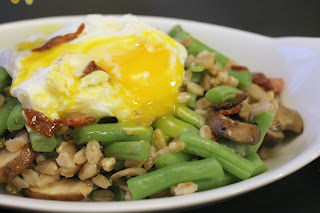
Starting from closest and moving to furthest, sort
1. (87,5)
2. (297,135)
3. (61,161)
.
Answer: (61,161)
(297,135)
(87,5)

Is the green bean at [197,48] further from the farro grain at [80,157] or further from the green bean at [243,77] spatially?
the farro grain at [80,157]

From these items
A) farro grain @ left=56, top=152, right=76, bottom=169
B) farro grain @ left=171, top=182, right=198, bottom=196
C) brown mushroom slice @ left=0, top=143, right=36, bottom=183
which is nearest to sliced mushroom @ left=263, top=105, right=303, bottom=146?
farro grain @ left=171, top=182, right=198, bottom=196

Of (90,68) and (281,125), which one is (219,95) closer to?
(281,125)

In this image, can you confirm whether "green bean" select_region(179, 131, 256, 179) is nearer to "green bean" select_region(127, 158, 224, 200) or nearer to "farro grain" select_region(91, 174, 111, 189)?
"green bean" select_region(127, 158, 224, 200)

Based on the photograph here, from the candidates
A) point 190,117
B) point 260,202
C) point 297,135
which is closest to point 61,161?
point 190,117

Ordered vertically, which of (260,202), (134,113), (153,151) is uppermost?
(134,113)

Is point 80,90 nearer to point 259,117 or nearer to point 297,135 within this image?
point 259,117

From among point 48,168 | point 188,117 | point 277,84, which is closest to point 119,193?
point 48,168
